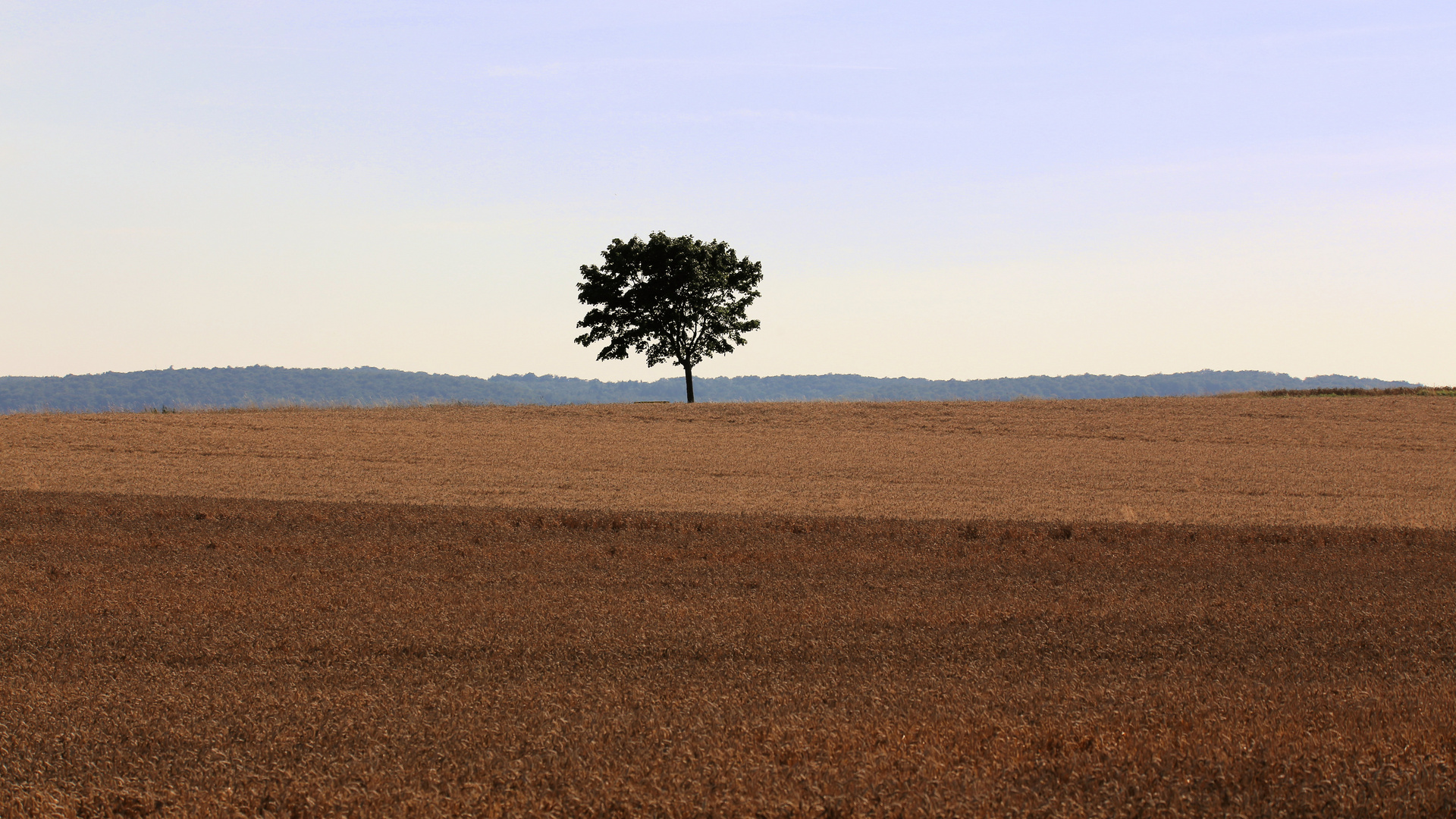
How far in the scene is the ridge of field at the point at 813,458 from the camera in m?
19.9

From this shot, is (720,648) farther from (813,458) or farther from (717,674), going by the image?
(813,458)

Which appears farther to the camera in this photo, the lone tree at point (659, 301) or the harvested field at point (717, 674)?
the lone tree at point (659, 301)

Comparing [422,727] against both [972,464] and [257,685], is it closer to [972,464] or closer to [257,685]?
[257,685]

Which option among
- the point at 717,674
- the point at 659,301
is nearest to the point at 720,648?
the point at 717,674

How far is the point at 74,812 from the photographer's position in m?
4.57

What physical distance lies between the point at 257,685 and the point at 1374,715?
23.0ft

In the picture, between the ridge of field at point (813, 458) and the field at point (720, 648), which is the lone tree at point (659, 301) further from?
the field at point (720, 648)

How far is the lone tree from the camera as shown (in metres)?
50.0

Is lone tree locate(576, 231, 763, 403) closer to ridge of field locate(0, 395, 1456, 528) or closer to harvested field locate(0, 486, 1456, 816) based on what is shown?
ridge of field locate(0, 395, 1456, 528)

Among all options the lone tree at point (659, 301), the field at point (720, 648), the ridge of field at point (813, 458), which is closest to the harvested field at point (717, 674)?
the field at point (720, 648)

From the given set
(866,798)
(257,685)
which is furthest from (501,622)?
(866,798)

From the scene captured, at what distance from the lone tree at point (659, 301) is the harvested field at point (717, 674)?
35.7 m

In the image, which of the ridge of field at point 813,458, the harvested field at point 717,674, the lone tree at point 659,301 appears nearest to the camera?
the harvested field at point 717,674

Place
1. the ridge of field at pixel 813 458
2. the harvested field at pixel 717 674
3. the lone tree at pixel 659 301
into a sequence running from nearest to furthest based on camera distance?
the harvested field at pixel 717 674, the ridge of field at pixel 813 458, the lone tree at pixel 659 301
